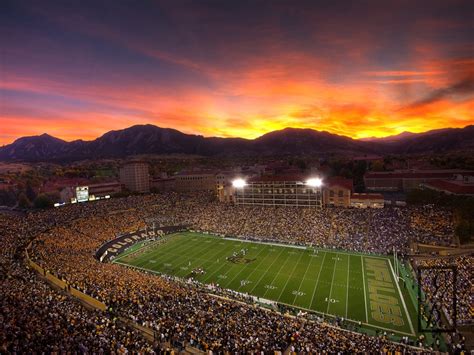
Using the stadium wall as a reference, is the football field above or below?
below

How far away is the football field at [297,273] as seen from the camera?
964 inches

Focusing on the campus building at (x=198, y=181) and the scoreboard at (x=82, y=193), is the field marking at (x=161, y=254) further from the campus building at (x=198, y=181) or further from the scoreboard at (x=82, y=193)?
the campus building at (x=198, y=181)

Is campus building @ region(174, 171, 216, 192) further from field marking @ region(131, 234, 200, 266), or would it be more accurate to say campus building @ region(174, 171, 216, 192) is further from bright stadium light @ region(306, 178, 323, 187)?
field marking @ region(131, 234, 200, 266)

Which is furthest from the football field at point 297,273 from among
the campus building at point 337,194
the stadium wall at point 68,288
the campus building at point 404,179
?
the campus building at point 404,179

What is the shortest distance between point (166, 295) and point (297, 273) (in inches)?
597

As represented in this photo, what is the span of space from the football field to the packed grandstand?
2.38 meters

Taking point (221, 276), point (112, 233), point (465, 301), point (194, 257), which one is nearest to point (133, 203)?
point (112, 233)

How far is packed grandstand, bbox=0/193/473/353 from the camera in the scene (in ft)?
49.0

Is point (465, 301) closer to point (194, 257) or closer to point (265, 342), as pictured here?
point (265, 342)

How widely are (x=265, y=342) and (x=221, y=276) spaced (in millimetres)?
16987

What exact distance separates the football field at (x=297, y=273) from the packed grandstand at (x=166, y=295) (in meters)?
2.38

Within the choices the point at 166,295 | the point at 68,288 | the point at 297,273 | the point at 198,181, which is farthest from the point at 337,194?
the point at 198,181

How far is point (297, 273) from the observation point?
32094mm

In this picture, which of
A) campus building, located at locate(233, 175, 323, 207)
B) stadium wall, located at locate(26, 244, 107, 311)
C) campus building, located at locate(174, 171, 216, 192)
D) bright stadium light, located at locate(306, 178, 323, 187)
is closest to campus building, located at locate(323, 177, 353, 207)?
campus building, located at locate(233, 175, 323, 207)
